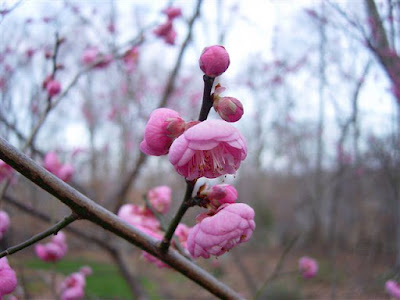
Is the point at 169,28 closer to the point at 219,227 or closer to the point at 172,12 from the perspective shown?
the point at 172,12

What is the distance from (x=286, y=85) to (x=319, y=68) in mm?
1403

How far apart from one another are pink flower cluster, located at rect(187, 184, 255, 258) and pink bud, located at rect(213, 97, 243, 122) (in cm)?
16

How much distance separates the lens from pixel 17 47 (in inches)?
134

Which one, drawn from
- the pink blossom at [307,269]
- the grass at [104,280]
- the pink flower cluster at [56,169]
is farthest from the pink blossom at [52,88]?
the grass at [104,280]

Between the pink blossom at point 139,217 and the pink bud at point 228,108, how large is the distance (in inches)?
22.3

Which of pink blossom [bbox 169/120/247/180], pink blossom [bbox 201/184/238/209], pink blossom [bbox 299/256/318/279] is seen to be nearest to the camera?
pink blossom [bbox 169/120/247/180]

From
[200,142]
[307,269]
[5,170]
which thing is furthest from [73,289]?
[307,269]

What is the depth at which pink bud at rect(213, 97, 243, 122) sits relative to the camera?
0.67 meters

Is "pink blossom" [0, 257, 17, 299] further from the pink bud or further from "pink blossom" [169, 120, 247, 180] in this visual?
the pink bud

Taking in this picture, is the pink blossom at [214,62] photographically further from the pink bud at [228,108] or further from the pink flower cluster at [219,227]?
the pink flower cluster at [219,227]

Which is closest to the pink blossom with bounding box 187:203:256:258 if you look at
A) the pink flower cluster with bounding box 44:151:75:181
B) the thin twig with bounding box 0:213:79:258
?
the thin twig with bounding box 0:213:79:258

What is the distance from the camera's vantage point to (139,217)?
3.87ft

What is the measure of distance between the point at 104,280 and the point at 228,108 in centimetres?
766

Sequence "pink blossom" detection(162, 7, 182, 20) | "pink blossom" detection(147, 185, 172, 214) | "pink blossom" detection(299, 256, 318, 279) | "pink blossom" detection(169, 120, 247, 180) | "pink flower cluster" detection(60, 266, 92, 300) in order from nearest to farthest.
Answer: "pink blossom" detection(169, 120, 247, 180) < "pink blossom" detection(147, 185, 172, 214) < "pink flower cluster" detection(60, 266, 92, 300) < "pink blossom" detection(162, 7, 182, 20) < "pink blossom" detection(299, 256, 318, 279)
